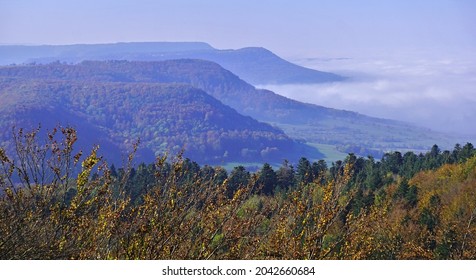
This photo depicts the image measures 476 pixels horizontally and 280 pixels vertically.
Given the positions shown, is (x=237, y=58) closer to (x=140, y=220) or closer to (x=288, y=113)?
(x=288, y=113)

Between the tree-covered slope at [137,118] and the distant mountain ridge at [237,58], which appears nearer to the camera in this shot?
the tree-covered slope at [137,118]

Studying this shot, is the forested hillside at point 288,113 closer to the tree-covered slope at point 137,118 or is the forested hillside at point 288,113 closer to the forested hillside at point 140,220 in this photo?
the tree-covered slope at point 137,118

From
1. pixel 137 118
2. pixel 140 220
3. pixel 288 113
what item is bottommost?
pixel 288 113

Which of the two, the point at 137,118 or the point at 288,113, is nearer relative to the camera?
the point at 137,118

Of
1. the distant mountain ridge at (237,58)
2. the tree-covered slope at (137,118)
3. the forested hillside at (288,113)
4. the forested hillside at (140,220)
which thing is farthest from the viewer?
the distant mountain ridge at (237,58)

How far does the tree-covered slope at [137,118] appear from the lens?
17.4 metres

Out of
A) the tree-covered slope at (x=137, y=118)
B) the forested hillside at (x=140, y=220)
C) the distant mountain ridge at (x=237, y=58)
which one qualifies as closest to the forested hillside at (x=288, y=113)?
the distant mountain ridge at (x=237, y=58)

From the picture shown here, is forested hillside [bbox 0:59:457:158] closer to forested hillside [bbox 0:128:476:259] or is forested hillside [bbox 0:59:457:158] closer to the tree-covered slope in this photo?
the tree-covered slope

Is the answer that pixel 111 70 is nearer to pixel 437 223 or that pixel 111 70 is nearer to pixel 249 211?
pixel 437 223

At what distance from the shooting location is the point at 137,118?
1917cm

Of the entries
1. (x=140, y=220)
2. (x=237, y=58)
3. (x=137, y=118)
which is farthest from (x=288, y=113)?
(x=140, y=220)

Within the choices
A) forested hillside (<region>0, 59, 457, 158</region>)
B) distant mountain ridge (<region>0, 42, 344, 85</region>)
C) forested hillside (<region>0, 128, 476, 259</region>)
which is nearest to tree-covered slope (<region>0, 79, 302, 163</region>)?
forested hillside (<region>0, 128, 476, 259</region>)

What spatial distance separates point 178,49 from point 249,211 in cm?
9103

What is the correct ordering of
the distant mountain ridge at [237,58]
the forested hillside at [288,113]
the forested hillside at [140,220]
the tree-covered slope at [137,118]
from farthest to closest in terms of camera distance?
the distant mountain ridge at [237,58] → the forested hillside at [288,113] → the tree-covered slope at [137,118] → the forested hillside at [140,220]
